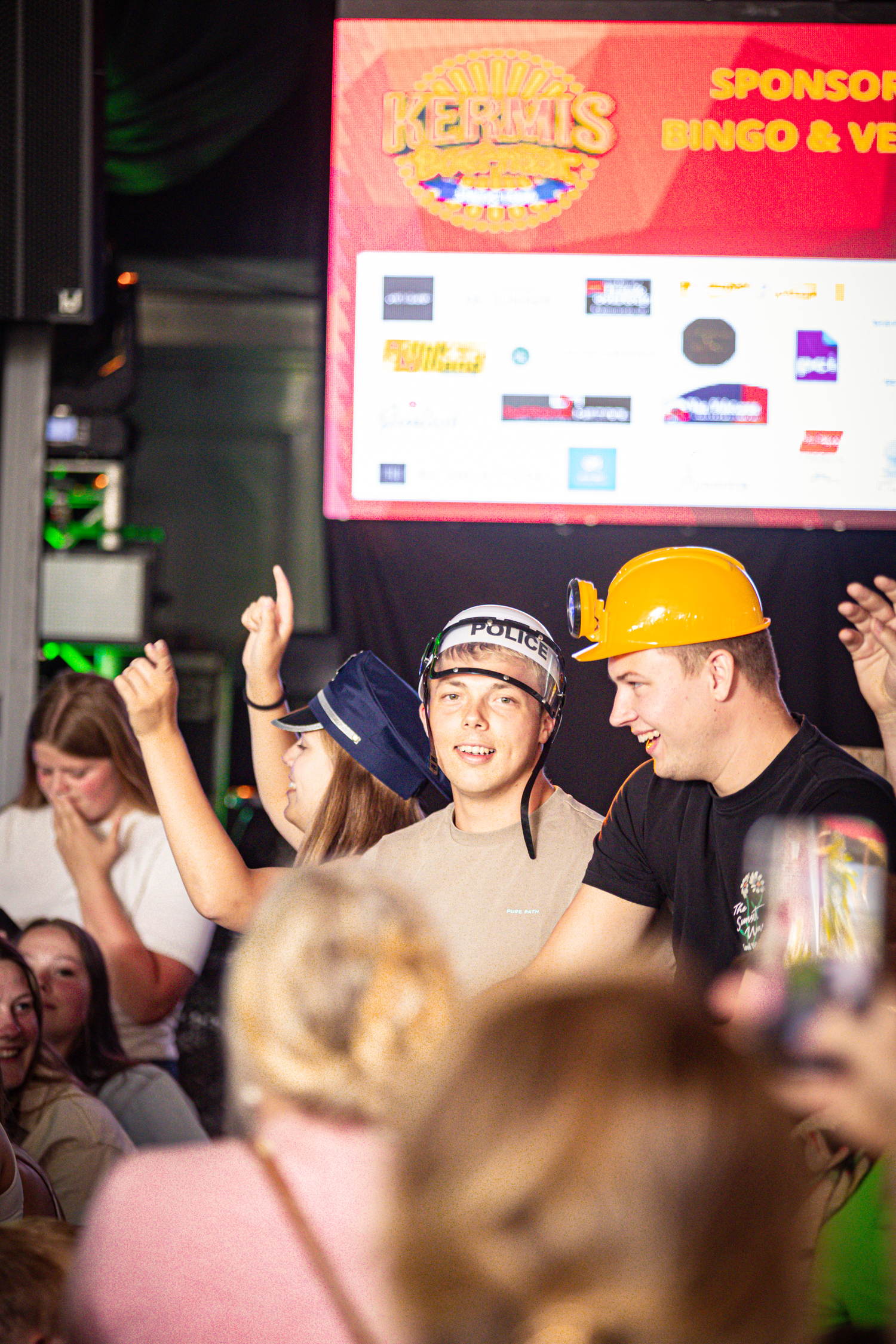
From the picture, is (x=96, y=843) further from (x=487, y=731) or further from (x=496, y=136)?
(x=496, y=136)

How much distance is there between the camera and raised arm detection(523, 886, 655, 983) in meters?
2.28

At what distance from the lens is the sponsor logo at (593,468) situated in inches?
122

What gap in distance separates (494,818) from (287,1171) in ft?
4.75

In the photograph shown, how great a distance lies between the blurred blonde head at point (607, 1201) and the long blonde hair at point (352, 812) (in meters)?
1.89

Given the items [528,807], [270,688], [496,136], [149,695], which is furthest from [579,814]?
[496,136]

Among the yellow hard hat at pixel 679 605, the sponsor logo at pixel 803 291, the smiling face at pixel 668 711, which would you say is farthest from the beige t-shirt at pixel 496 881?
the sponsor logo at pixel 803 291


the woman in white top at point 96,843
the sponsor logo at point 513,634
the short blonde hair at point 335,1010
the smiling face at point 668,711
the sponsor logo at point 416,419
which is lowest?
the woman in white top at point 96,843

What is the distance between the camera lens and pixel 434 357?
311 cm

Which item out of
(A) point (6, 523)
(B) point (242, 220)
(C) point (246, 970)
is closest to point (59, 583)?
(A) point (6, 523)

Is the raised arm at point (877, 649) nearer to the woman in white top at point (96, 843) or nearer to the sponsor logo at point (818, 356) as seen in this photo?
the sponsor logo at point (818, 356)

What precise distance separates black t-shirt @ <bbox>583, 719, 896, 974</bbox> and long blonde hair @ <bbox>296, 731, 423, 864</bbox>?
487 mm

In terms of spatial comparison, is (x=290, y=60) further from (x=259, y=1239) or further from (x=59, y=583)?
(x=259, y=1239)

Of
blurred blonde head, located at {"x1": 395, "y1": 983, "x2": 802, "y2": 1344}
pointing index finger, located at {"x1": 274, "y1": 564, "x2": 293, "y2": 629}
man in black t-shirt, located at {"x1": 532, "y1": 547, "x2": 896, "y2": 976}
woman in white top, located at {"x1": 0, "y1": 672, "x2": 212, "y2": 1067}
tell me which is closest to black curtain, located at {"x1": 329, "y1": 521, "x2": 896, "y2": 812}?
pointing index finger, located at {"x1": 274, "y1": 564, "x2": 293, "y2": 629}

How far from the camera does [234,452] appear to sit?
7418mm
